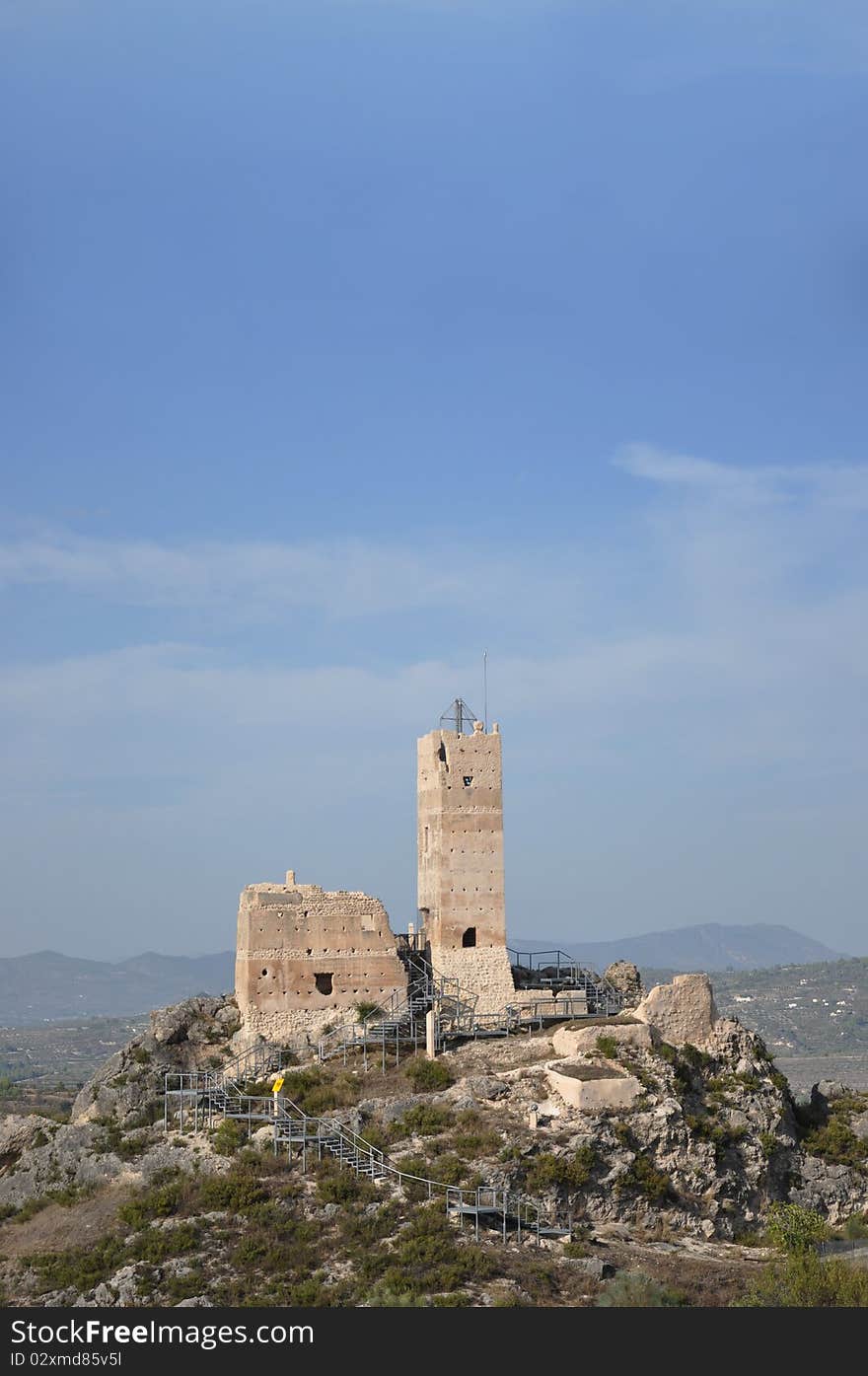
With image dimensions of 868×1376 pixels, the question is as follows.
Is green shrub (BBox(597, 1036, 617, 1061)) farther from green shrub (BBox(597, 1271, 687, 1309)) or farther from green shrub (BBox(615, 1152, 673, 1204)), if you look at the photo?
green shrub (BBox(597, 1271, 687, 1309))

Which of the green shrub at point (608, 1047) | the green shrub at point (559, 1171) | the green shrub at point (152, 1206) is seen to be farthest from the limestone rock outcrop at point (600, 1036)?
the green shrub at point (152, 1206)

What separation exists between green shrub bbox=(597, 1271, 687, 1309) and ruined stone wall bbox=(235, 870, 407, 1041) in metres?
18.8

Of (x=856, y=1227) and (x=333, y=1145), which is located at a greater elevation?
(x=333, y=1145)

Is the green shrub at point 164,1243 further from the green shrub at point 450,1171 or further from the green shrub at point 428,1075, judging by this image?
the green shrub at point 428,1075

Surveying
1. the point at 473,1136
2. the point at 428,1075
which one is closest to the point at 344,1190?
the point at 473,1136

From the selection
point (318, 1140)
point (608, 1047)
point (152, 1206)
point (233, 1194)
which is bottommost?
point (152, 1206)

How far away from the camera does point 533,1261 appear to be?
40469mm

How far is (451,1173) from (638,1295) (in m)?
8.52

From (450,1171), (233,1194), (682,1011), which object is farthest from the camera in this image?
(682,1011)

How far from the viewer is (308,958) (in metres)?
56.0

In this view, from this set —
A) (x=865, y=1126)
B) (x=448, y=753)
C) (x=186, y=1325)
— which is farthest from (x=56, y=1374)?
(x=865, y=1126)

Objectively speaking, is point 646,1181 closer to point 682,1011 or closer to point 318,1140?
point 682,1011

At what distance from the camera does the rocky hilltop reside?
4028 cm

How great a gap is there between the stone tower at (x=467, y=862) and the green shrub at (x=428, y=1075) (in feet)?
16.8
